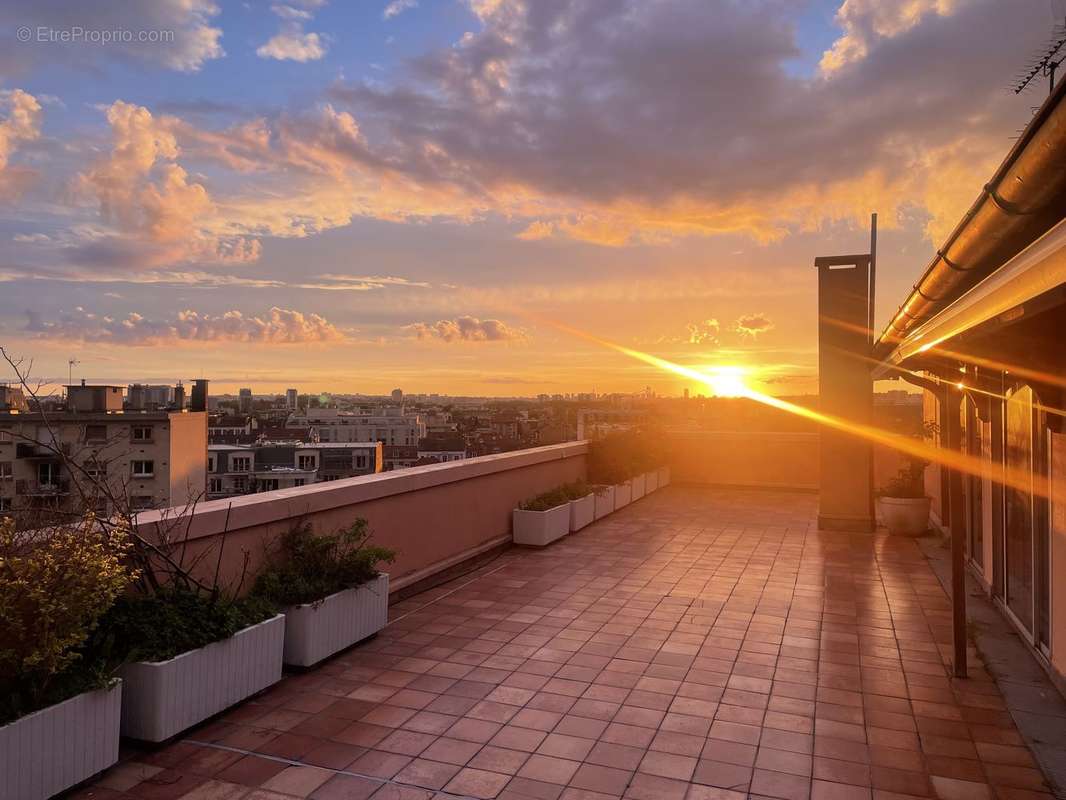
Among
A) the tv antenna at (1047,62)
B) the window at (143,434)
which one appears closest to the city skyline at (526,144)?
the tv antenna at (1047,62)

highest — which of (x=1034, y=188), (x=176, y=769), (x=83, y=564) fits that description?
(x=1034, y=188)

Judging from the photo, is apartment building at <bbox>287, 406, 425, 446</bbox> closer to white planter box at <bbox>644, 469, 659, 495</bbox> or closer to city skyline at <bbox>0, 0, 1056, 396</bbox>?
city skyline at <bbox>0, 0, 1056, 396</bbox>

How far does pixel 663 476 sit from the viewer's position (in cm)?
1540

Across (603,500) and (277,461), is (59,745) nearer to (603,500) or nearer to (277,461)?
(603,500)

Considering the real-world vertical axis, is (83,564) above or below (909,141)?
below

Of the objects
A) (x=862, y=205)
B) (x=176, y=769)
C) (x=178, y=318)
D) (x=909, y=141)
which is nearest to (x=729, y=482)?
(x=862, y=205)

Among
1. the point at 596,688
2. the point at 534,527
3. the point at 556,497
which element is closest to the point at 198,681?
the point at 596,688

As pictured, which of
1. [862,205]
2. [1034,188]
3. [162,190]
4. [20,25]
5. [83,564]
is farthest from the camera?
[862,205]

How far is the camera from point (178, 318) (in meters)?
22.7

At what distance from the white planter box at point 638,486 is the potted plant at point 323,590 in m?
7.99

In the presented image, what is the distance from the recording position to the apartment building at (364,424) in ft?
198

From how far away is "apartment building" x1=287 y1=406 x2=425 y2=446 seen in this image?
198 ft

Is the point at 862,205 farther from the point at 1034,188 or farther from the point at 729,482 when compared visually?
the point at 1034,188

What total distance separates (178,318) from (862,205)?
20.3 m
